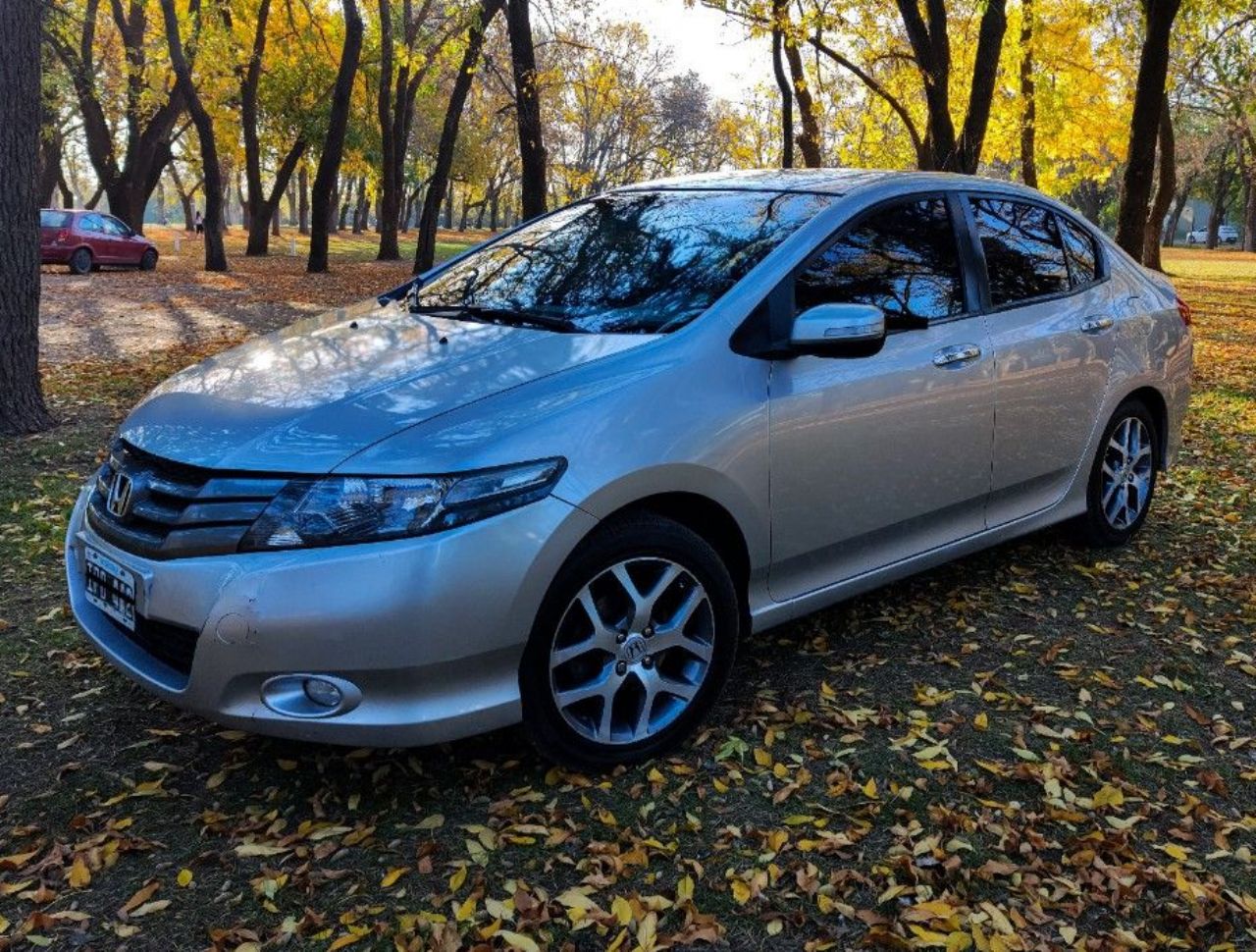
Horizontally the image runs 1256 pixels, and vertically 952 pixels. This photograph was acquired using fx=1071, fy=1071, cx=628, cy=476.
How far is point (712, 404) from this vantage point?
3273mm

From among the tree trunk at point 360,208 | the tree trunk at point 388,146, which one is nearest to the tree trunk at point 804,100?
→ the tree trunk at point 388,146

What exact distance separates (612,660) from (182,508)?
1.27 metres

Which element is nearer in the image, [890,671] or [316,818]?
[316,818]

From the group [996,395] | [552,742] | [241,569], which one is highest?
[996,395]

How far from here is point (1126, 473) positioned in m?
5.28

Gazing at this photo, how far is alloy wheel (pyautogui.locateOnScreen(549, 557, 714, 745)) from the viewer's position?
3.06 meters

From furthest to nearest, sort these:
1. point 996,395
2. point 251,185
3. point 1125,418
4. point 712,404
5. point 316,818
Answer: point 251,185, point 1125,418, point 996,395, point 712,404, point 316,818

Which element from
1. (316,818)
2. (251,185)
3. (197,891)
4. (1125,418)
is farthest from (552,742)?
(251,185)

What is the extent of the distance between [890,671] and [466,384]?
6.47 ft

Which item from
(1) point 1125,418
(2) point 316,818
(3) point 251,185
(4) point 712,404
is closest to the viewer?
(2) point 316,818

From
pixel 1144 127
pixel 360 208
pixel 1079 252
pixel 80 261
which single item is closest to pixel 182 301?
pixel 80 261

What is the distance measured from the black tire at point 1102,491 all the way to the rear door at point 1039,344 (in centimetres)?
26

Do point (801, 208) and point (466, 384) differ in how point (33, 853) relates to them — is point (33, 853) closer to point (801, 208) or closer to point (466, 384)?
point (466, 384)

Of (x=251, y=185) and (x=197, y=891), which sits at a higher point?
(x=251, y=185)
